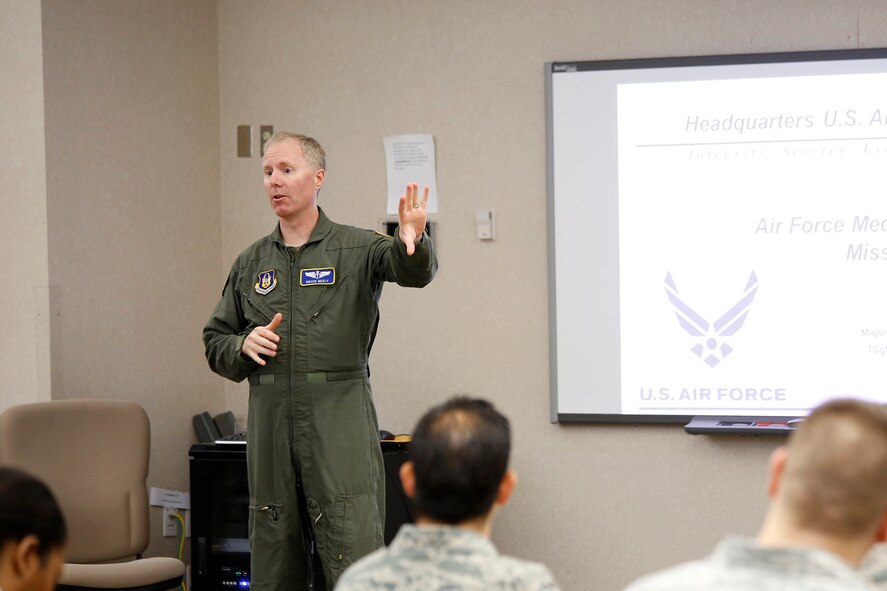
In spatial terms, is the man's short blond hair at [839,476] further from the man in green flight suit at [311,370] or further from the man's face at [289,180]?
the man's face at [289,180]

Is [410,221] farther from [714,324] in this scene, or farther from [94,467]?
[714,324]

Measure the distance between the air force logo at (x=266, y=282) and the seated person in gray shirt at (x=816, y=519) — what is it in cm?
187

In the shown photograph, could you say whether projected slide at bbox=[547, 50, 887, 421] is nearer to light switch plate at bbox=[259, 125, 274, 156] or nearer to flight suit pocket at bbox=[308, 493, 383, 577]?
light switch plate at bbox=[259, 125, 274, 156]

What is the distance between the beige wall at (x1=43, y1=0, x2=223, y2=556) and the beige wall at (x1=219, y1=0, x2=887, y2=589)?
0.73 feet

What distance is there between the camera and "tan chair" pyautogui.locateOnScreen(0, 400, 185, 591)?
3.28 meters

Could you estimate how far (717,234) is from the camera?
4160 millimetres

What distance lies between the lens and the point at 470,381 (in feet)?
14.4

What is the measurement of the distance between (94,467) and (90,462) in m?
0.02

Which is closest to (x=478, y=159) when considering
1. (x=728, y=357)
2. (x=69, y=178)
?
(x=728, y=357)

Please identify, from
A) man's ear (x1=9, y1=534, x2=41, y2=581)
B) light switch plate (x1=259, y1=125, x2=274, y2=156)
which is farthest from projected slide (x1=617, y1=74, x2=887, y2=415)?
man's ear (x1=9, y1=534, x2=41, y2=581)

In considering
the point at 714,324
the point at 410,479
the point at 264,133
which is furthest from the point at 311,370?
the point at 264,133

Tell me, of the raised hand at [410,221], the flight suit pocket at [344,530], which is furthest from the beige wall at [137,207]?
the raised hand at [410,221]

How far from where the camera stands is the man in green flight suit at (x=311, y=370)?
278cm

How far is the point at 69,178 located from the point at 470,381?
5.87ft
